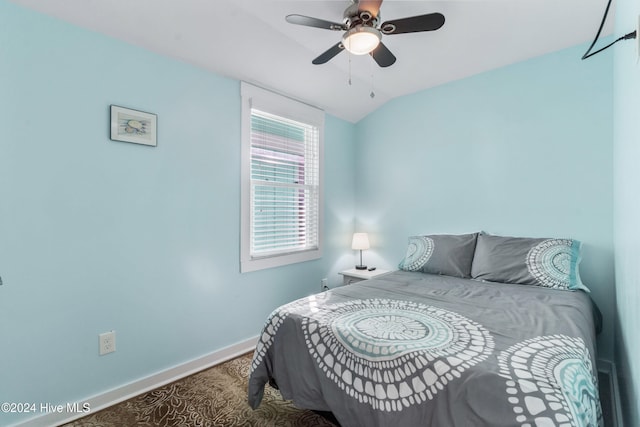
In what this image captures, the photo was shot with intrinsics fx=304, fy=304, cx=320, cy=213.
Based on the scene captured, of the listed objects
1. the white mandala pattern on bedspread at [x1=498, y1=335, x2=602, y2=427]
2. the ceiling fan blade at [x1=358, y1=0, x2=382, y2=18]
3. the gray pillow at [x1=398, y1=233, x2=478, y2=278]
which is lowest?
the white mandala pattern on bedspread at [x1=498, y1=335, x2=602, y2=427]

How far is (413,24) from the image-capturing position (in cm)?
166

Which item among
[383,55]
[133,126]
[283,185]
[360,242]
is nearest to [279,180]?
[283,185]

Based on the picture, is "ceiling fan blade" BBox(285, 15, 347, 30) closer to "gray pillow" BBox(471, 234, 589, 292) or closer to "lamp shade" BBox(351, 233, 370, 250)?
"gray pillow" BBox(471, 234, 589, 292)

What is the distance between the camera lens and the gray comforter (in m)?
0.99

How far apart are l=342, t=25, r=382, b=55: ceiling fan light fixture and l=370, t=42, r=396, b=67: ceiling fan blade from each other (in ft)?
0.54

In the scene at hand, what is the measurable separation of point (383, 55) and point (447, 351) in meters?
1.73

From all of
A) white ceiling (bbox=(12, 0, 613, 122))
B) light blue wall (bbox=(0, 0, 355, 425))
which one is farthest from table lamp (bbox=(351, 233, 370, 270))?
white ceiling (bbox=(12, 0, 613, 122))

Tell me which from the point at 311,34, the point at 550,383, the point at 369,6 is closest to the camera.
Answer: the point at 550,383

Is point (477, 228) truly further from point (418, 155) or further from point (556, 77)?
point (556, 77)

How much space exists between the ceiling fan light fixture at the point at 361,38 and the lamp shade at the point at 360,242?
2077mm

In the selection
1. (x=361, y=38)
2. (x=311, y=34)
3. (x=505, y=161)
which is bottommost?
(x=505, y=161)

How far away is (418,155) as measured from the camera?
323 centimetres

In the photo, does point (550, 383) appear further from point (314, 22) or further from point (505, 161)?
point (505, 161)

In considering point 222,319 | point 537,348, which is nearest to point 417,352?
point 537,348
